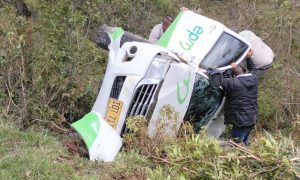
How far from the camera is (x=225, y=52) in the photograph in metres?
5.86

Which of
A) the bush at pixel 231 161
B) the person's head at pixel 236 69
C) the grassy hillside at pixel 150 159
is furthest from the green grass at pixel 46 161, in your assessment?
the person's head at pixel 236 69

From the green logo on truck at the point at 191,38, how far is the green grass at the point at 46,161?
144 centimetres

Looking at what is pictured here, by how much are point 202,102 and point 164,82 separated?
47 cm

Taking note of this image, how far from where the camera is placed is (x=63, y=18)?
6.29 metres

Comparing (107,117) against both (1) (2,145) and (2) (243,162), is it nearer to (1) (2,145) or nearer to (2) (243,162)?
(1) (2,145)

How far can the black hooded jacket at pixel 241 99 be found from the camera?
580 centimetres

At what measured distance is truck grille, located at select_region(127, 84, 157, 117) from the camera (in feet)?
18.0

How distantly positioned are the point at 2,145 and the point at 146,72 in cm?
165

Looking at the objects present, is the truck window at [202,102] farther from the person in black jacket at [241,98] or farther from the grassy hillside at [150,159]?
the grassy hillside at [150,159]

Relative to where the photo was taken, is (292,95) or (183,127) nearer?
(183,127)

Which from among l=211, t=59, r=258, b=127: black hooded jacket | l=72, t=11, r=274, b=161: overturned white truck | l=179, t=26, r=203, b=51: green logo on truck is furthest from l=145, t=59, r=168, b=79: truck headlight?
l=211, t=59, r=258, b=127: black hooded jacket

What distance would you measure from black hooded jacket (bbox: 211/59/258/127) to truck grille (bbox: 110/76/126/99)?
1.12 meters

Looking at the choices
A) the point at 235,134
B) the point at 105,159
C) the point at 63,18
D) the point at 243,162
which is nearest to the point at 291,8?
the point at 235,134

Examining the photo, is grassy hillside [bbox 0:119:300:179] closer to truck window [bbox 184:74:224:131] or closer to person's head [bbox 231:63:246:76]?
truck window [bbox 184:74:224:131]
